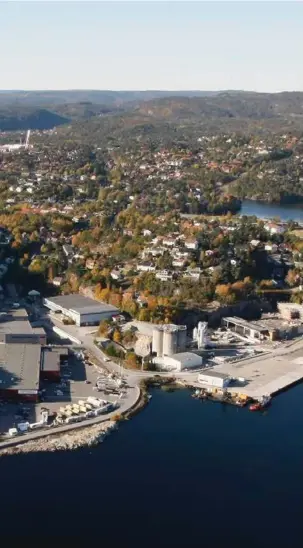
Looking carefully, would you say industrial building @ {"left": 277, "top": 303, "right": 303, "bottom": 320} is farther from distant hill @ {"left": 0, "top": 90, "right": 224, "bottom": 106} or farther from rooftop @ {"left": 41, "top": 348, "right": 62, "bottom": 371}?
distant hill @ {"left": 0, "top": 90, "right": 224, "bottom": 106}

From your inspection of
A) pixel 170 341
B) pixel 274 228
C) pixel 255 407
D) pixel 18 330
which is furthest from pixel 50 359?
pixel 274 228

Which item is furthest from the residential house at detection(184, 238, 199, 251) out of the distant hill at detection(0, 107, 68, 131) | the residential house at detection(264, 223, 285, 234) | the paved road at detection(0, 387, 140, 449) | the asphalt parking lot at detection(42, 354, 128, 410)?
the distant hill at detection(0, 107, 68, 131)

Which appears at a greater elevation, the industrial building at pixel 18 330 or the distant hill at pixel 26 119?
the distant hill at pixel 26 119

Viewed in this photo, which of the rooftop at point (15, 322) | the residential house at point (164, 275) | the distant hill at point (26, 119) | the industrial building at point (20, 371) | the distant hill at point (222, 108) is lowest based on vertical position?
the industrial building at point (20, 371)

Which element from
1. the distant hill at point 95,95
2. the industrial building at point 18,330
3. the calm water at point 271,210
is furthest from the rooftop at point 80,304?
the distant hill at point 95,95

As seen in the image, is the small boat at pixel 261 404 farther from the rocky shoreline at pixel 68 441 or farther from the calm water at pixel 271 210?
the calm water at pixel 271 210

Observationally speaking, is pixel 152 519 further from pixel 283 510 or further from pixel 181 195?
pixel 181 195

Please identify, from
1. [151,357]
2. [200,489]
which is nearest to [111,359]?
[151,357]
